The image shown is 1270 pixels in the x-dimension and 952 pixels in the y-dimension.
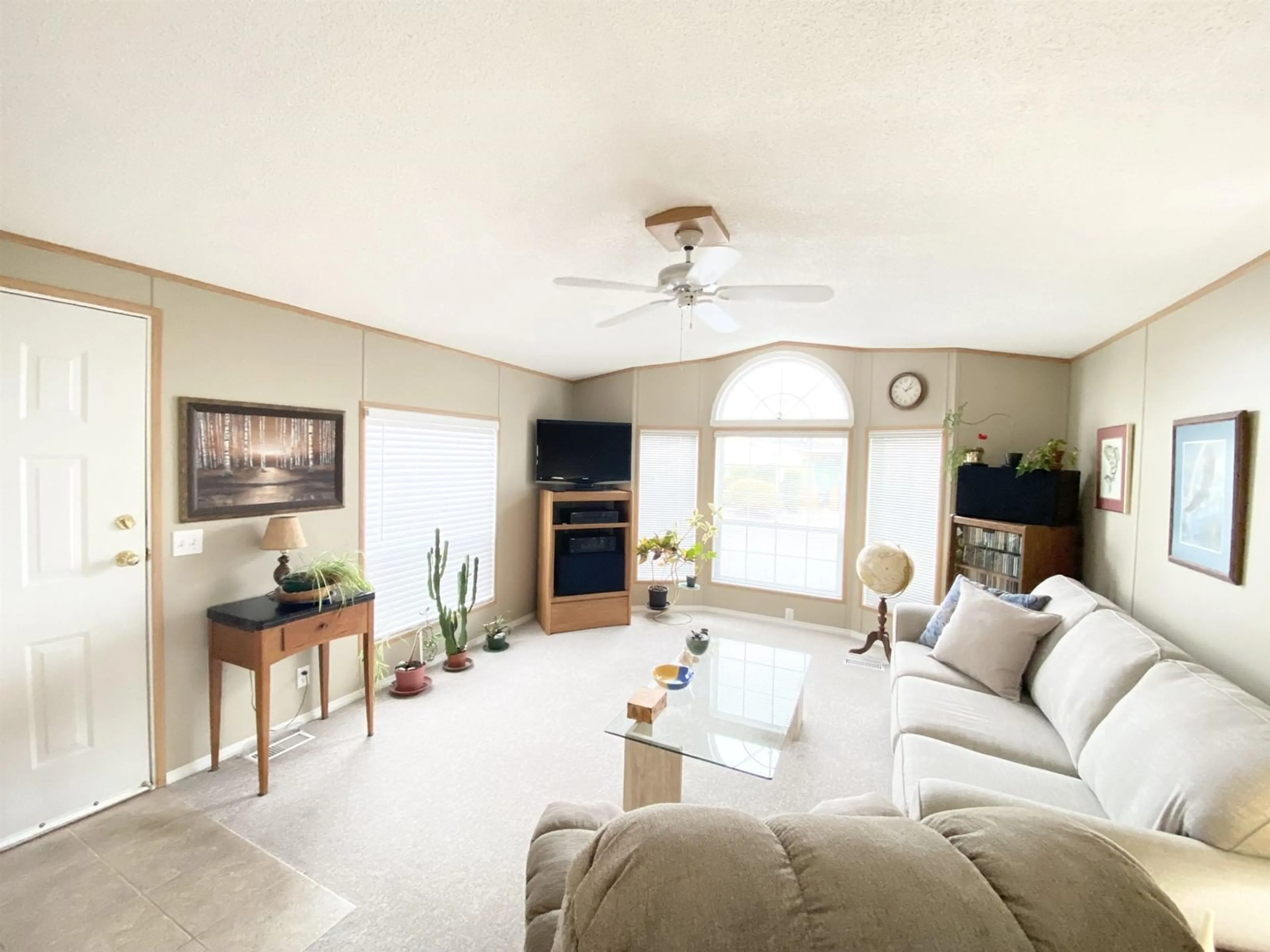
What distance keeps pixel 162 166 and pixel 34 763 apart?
2.32 m

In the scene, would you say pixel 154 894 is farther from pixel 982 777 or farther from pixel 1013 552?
pixel 1013 552

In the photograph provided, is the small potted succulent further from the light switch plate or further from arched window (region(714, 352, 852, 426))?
arched window (region(714, 352, 852, 426))

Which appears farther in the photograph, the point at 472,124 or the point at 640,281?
the point at 640,281

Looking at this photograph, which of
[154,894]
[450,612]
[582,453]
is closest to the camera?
[154,894]

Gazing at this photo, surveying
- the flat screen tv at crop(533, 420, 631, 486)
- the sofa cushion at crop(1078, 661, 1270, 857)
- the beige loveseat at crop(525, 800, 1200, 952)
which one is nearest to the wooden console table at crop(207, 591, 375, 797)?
the flat screen tv at crop(533, 420, 631, 486)

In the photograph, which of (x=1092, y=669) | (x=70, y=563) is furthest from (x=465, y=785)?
(x=1092, y=669)

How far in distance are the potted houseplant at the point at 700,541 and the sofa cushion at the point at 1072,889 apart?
4.18 metres

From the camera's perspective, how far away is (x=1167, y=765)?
1.48 m

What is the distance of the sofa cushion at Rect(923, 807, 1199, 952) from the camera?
54 cm

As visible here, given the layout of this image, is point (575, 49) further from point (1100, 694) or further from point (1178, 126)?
point (1100, 694)

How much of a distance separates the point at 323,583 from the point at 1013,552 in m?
4.20

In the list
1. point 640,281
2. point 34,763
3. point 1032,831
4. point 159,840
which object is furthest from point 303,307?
point 1032,831

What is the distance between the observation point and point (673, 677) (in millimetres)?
2678

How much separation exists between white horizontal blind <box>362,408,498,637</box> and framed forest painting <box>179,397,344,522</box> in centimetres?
28
